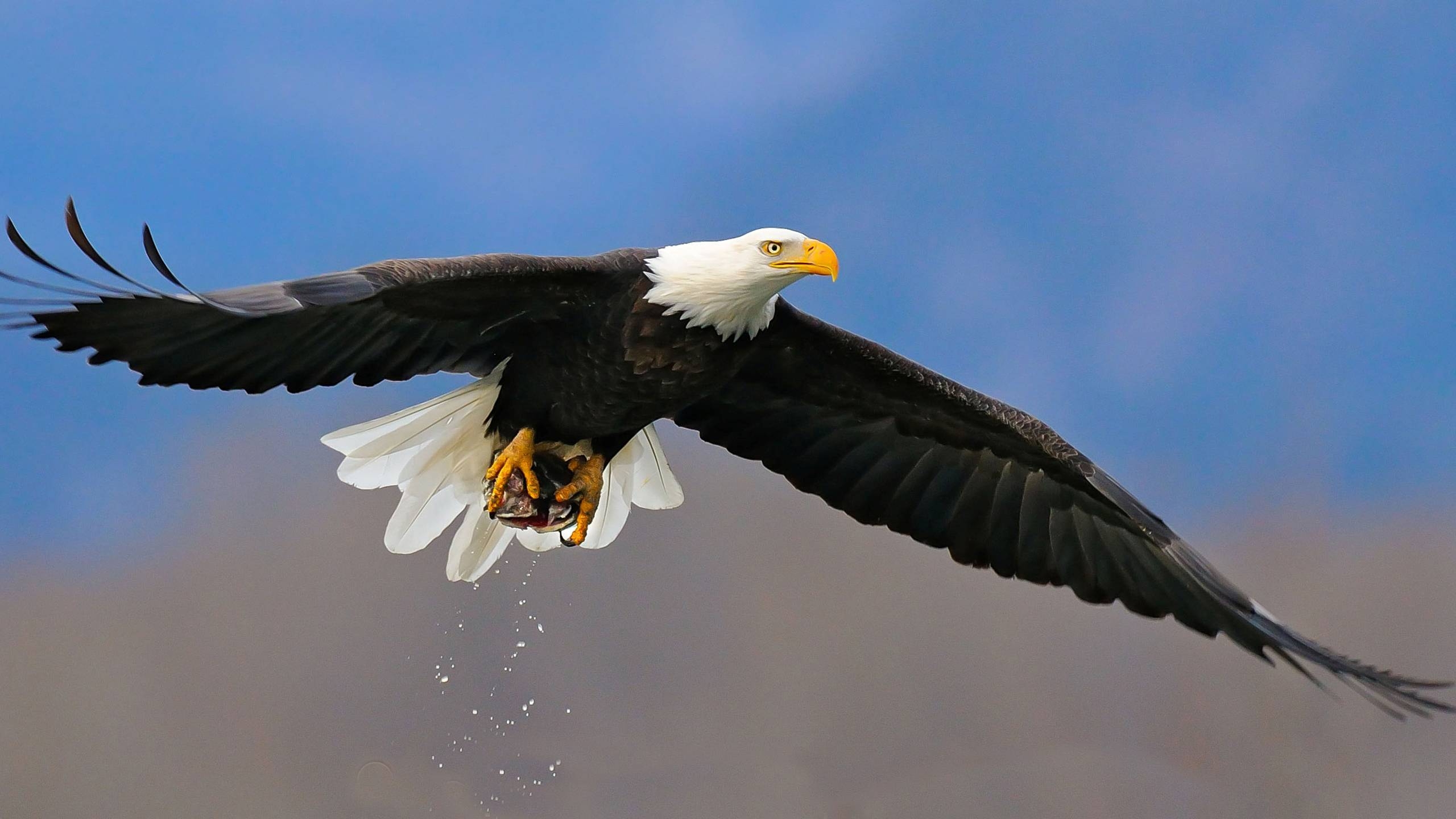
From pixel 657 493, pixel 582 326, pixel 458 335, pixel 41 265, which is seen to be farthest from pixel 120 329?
pixel 657 493

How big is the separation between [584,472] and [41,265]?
168cm

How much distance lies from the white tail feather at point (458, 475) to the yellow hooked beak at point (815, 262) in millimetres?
851

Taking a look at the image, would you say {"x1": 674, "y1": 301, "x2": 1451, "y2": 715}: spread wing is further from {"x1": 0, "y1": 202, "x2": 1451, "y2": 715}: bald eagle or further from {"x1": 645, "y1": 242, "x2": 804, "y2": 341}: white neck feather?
{"x1": 645, "y1": 242, "x2": 804, "y2": 341}: white neck feather

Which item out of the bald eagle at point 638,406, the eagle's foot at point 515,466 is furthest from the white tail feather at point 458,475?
the eagle's foot at point 515,466

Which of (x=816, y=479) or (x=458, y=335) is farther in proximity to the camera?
(x=816, y=479)

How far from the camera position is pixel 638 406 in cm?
344

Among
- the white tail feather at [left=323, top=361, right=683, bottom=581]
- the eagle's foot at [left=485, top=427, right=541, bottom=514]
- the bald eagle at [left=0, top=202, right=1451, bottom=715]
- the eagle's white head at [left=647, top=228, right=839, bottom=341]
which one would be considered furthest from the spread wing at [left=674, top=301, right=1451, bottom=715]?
the eagle's foot at [left=485, top=427, right=541, bottom=514]

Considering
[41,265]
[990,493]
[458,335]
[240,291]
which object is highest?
[990,493]

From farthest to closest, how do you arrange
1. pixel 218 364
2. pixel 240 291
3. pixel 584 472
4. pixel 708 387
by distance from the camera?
pixel 584 472, pixel 708 387, pixel 218 364, pixel 240 291

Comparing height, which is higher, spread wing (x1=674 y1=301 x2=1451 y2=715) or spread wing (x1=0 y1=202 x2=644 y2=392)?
spread wing (x1=674 y1=301 x2=1451 y2=715)

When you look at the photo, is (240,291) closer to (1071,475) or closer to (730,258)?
(730,258)

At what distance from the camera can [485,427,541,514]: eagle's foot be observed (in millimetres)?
3668

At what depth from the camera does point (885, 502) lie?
415 centimetres

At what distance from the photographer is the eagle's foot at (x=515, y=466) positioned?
367cm
